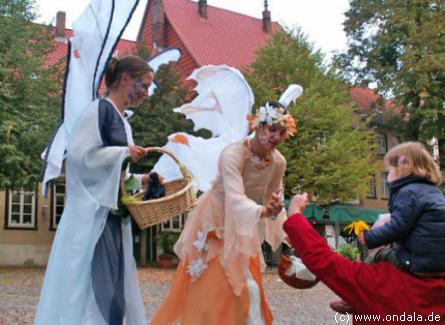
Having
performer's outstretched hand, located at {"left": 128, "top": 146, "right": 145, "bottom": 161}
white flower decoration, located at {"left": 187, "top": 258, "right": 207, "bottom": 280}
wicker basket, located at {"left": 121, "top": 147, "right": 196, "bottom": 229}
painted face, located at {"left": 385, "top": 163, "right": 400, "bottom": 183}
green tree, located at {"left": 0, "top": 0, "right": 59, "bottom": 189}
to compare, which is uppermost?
green tree, located at {"left": 0, "top": 0, "right": 59, "bottom": 189}

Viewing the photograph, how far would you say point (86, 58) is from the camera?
3.54 metres

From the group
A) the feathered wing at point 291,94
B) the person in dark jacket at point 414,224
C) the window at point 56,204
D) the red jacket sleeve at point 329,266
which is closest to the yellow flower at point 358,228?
the person in dark jacket at point 414,224

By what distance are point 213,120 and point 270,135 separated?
1.13 metres

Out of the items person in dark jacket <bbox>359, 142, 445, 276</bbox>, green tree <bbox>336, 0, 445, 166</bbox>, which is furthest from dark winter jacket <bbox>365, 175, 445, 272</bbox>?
green tree <bbox>336, 0, 445, 166</bbox>

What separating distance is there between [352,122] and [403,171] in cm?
1919

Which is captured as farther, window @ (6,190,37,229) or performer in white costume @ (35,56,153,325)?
window @ (6,190,37,229)

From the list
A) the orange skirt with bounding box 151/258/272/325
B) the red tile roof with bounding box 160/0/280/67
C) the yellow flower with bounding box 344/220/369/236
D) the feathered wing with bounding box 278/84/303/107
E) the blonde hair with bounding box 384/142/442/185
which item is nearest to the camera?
the blonde hair with bounding box 384/142/442/185

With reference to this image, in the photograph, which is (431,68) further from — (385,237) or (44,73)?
(385,237)

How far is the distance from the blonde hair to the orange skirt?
1259 millimetres

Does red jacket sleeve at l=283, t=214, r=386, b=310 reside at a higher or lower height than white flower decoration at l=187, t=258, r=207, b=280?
higher

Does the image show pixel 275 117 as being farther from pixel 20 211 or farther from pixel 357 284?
pixel 20 211

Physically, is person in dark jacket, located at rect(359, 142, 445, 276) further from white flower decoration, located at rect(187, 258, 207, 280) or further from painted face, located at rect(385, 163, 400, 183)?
white flower decoration, located at rect(187, 258, 207, 280)

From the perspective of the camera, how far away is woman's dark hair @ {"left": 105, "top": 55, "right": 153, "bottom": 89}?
370 centimetres

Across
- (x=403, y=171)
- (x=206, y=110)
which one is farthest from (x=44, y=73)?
(x=403, y=171)
